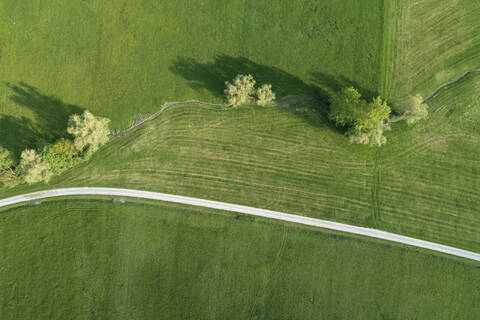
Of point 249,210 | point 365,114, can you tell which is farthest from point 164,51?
point 365,114

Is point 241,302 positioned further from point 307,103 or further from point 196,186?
point 307,103

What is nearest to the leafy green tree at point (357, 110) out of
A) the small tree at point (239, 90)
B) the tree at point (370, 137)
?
the tree at point (370, 137)

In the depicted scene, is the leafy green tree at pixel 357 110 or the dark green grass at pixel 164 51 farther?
the dark green grass at pixel 164 51

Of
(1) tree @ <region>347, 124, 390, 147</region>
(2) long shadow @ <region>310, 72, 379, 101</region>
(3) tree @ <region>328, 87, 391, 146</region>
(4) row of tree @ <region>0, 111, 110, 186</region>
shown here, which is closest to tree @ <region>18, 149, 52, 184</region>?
(4) row of tree @ <region>0, 111, 110, 186</region>

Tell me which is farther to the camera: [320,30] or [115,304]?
[320,30]

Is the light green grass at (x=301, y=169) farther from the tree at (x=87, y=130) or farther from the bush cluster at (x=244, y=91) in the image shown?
the tree at (x=87, y=130)

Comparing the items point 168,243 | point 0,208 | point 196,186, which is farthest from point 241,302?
point 0,208

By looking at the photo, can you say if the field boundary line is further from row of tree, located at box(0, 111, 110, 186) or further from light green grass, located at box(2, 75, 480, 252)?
row of tree, located at box(0, 111, 110, 186)
